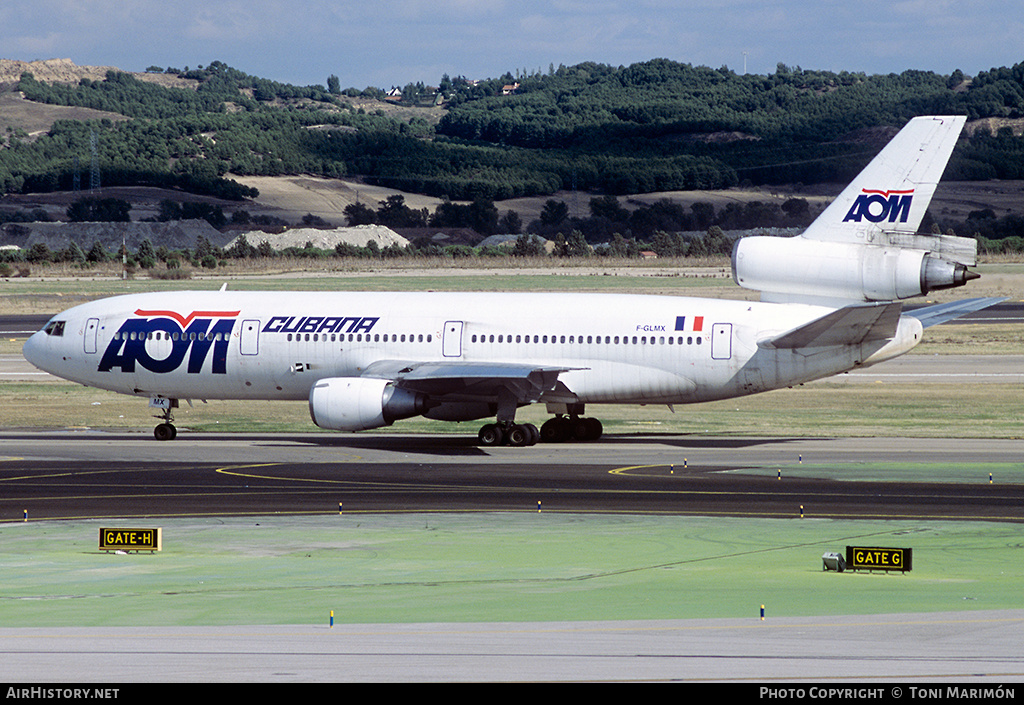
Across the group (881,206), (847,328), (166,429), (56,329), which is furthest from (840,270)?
(56,329)

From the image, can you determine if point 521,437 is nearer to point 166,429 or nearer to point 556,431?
point 556,431

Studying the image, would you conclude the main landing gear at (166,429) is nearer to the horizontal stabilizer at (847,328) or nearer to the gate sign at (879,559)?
the horizontal stabilizer at (847,328)

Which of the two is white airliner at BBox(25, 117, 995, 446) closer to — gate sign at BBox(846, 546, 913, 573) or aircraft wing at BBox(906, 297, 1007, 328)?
aircraft wing at BBox(906, 297, 1007, 328)

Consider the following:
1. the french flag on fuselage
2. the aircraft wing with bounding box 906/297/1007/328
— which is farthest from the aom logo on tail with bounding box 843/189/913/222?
the french flag on fuselage

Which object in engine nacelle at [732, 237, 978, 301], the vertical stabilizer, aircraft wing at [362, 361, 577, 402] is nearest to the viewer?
engine nacelle at [732, 237, 978, 301]

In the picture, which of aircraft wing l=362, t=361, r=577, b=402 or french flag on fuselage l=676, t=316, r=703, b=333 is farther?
french flag on fuselage l=676, t=316, r=703, b=333

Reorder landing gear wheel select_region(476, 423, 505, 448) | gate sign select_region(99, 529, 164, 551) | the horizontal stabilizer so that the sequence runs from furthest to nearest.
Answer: landing gear wheel select_region(476, 423, 505, 448) < the horizontal stabilizer < gate sign select_region(99, 529, 164, 551)

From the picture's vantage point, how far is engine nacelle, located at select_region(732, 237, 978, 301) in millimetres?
37562

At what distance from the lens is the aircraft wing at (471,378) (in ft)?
128

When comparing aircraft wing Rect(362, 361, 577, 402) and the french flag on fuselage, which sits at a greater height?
the french flag on fuselage

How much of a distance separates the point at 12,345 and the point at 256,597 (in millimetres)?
62807

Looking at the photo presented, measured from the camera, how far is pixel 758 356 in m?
39.7

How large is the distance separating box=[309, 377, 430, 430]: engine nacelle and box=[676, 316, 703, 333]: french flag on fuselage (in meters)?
8.51

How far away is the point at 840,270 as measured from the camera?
38.9 meters
